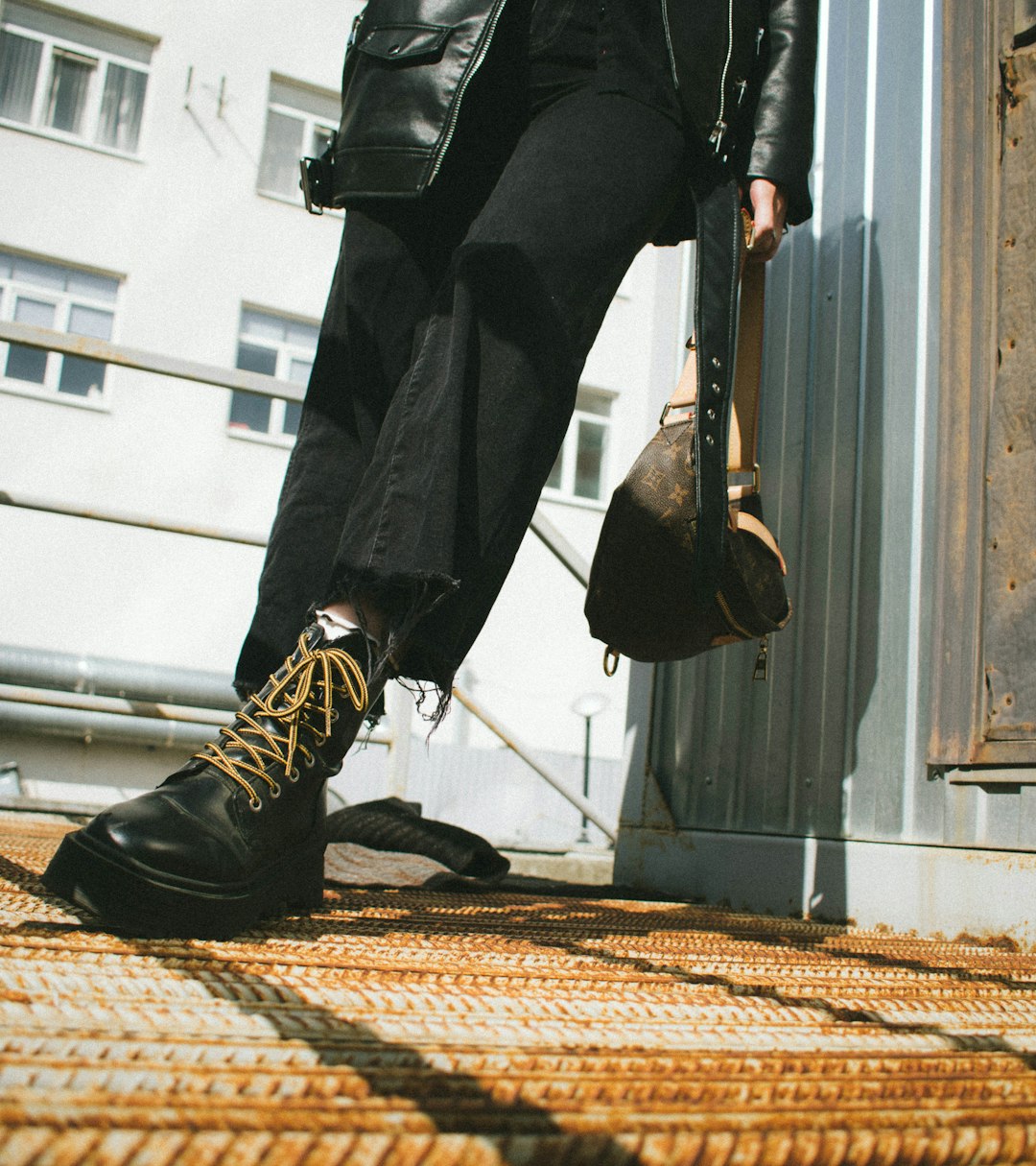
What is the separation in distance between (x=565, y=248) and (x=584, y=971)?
67 centimetres

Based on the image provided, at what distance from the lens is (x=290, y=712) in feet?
2.71

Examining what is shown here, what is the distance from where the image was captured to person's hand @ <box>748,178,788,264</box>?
121 cm

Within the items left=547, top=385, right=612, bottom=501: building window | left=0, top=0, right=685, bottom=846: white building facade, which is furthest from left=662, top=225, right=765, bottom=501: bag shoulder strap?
left=547, top=385, right=612, bottom=501: building window

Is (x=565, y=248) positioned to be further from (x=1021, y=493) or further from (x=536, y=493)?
(x=1021, y=493)

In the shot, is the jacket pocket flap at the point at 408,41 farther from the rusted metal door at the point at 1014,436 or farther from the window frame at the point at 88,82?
the window frame at the point at 88,82

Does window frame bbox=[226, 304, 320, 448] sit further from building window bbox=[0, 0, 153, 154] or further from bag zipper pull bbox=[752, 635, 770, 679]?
bag zipper pull bbox=[752, 635, 770, 679]

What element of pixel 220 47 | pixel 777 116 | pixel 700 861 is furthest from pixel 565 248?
pixel 220 47

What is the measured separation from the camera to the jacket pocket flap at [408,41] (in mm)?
1089

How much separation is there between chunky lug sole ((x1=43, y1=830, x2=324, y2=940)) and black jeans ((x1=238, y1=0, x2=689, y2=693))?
0.84 feet

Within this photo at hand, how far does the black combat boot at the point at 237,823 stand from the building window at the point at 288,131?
8.88 m

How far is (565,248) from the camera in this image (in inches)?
39.4

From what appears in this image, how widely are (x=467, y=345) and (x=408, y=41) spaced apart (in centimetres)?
40

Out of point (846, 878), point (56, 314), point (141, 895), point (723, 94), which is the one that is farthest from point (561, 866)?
point (56, 314)

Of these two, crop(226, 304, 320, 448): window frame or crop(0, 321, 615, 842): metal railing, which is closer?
crop(0, 321, 615, 842): metal railing
